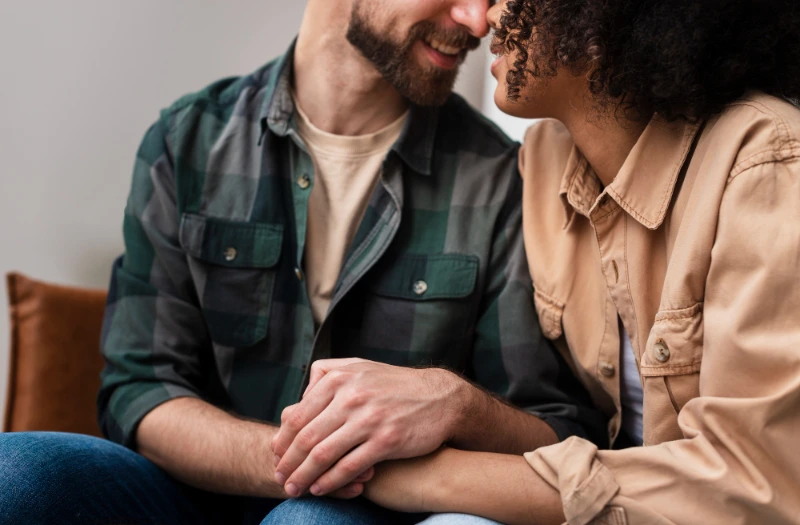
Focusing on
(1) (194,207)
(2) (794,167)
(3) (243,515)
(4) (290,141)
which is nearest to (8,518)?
(3) (243,515)

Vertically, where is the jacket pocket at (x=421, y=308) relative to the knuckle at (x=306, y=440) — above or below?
above

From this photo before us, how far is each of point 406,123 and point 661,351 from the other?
0.61 metres

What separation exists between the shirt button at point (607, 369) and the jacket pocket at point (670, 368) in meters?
0.12

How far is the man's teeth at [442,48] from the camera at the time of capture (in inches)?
57.2

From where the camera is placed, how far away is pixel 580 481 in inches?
40.0

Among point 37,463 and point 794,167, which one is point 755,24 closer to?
point 794,167

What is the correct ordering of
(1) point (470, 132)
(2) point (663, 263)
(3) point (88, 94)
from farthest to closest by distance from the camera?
(3) point (88, 94), (1) point (470, 132), (2) point (663, 263)

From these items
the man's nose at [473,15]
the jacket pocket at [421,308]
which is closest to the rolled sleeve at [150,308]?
the jacket pocket at [421,308]

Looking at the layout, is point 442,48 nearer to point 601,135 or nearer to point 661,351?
point 601,135

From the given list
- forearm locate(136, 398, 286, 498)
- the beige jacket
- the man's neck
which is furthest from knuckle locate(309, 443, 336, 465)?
the man's neck

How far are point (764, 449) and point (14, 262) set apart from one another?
1573mm

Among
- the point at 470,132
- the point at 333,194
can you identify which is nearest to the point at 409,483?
the point at 333,194

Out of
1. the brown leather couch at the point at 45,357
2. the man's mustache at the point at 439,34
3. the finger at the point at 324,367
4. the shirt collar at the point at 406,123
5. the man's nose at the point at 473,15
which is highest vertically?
the man's nose at the point at 473,15

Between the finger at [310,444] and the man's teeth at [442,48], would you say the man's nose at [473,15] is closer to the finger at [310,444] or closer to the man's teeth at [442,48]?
the man's teeth at [442,48]
